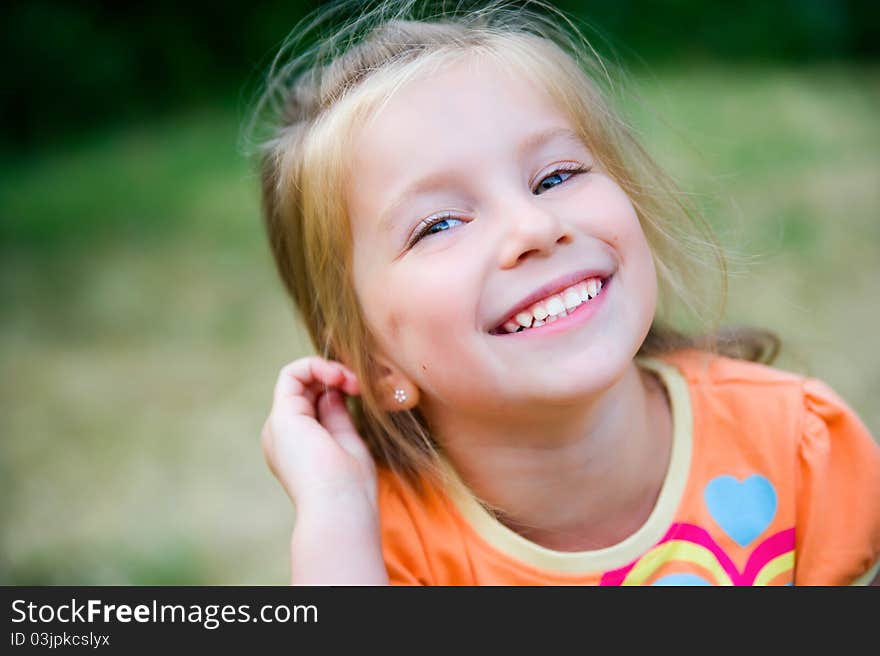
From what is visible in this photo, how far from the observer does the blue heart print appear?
1.64 m

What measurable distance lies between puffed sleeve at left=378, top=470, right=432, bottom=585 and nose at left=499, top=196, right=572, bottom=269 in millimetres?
504

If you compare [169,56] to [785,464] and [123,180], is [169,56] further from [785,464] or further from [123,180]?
[785,464]

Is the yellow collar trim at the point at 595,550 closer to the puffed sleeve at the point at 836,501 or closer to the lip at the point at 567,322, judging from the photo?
the puffed sleeve at the point at 836,501

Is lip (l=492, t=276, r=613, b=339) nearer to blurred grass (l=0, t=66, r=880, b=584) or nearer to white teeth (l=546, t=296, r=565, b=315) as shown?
white teeth (l=546, t=296, r=565, b=315)

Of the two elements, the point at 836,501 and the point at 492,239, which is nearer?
the point at 492,239

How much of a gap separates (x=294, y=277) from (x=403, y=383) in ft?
1.10

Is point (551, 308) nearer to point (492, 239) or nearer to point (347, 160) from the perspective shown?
point (492, 239)

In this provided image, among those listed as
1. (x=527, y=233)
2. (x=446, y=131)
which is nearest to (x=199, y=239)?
(x=446, y=131)

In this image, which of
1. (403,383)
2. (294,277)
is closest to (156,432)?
(294,277)

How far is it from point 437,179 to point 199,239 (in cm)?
326

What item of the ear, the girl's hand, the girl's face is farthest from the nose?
the girl's hand

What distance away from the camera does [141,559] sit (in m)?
2.64

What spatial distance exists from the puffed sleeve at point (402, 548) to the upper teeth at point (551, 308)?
416 mm

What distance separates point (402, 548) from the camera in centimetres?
161
